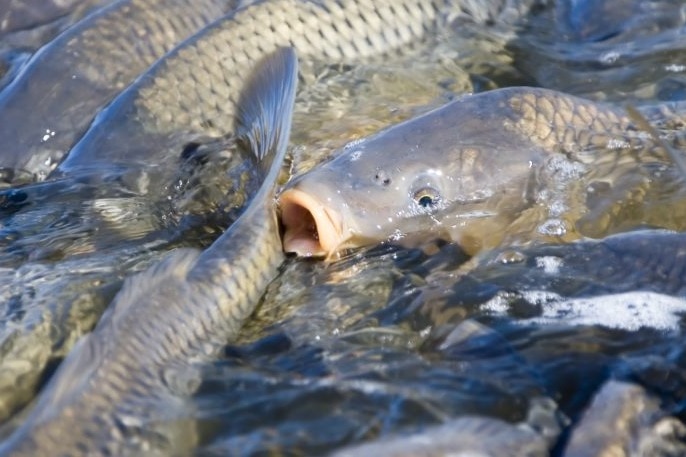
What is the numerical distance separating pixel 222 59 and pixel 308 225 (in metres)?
1.25

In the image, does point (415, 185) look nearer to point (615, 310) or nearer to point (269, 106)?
point (269, 106)

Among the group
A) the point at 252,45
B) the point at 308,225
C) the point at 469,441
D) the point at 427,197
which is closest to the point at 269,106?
the point at 308,225

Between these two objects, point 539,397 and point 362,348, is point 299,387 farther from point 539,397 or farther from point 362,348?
point 539,397

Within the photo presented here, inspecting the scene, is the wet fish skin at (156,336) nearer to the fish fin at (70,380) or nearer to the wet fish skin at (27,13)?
the fish fin at (70,380)

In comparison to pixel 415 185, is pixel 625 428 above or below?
below

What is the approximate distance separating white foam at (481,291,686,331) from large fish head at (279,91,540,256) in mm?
504

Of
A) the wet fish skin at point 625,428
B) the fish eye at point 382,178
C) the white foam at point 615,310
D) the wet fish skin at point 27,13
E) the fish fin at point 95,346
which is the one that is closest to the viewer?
the wet fish skin at point 625,428

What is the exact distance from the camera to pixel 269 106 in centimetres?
344

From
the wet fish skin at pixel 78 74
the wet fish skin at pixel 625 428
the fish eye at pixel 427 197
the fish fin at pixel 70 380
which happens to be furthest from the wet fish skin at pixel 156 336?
the wet fish skin at pixel 78 74

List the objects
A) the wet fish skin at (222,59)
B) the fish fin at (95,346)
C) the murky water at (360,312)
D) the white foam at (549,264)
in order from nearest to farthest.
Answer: the fish fin at (95,346) < the murky water at (360,312) < the white foam at (549,264) < the wet fish skin at (222,59)

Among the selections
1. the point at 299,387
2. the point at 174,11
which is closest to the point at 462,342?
the point at 299,387

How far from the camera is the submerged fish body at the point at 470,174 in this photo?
3156 millimetres

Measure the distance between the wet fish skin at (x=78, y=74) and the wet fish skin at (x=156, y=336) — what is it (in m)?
1.09

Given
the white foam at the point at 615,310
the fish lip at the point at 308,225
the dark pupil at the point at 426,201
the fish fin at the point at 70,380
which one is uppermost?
the fish fin at the point at 70,380
